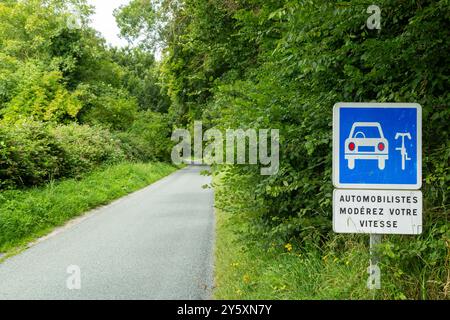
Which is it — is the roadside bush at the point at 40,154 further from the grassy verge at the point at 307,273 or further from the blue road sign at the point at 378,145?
the blue road sign at the point at 378,145

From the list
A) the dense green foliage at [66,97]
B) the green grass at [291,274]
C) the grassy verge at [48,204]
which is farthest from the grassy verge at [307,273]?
the dense green foliage at [66,97]

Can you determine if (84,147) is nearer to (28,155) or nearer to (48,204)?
(28,155)

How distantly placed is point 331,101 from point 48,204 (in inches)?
319

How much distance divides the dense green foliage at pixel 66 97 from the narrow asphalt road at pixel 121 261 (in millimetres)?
4931

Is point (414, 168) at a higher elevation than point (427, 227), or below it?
higher

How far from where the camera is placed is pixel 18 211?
9.62 m

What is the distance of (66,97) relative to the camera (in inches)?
998

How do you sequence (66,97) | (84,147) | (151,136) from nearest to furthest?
(84,147) < (66,97) < (151,136)

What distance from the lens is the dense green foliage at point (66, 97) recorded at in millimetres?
17391

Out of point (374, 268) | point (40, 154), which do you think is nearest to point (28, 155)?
point (40, 154)

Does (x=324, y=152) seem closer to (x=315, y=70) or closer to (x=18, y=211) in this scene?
(x=315, y=70)

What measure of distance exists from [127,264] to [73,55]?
23.9 metres

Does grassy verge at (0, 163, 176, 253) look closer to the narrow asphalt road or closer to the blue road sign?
the narrow asphalt road

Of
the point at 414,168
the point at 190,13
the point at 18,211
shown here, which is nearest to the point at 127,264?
the point at 18,211
